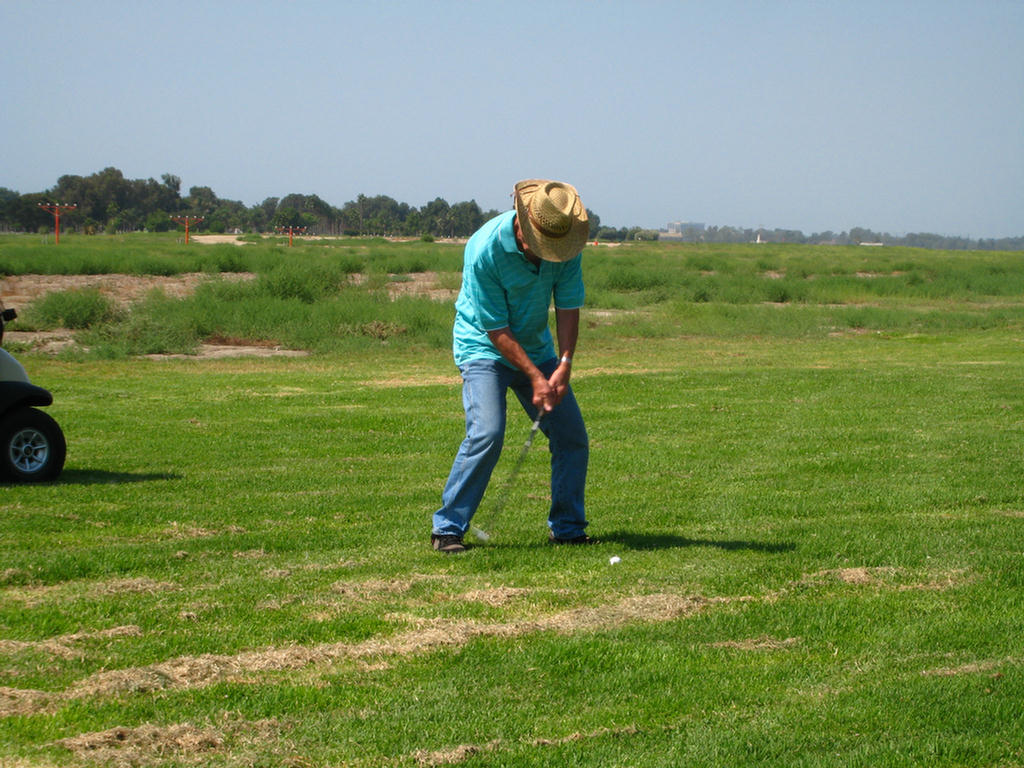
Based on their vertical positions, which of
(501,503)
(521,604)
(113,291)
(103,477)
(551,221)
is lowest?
(103,477)

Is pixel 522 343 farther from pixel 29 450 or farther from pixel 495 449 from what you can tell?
pixel 29 450

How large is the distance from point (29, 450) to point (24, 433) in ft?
0.58

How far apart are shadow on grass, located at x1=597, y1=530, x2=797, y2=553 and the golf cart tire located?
A: 4633mm

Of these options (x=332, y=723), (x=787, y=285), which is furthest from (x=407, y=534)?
(x=787, y=285)

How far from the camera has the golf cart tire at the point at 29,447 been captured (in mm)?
8938

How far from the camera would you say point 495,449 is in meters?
6.65

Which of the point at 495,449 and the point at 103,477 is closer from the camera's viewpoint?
the point at 495,449

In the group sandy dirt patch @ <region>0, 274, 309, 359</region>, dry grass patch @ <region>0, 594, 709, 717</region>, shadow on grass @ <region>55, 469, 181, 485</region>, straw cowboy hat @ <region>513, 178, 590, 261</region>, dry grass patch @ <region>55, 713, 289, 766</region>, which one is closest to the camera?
dry grass patch @ <region>55, 713, 289, 766</region>

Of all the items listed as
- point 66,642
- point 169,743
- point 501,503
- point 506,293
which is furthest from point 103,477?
point 169,743

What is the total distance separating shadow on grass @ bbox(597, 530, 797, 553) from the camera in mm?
6957

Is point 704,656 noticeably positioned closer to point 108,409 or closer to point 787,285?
point 108,409

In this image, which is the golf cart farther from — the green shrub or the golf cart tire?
the green shrub

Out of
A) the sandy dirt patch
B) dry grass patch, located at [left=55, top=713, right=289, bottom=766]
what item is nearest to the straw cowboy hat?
dry grass patch, located at [left=55, top=713, right=289, bottom=766]

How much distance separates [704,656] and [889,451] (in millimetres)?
6600
